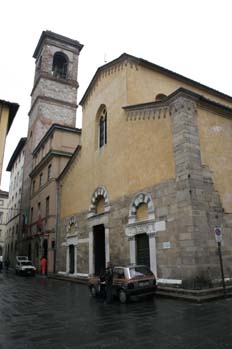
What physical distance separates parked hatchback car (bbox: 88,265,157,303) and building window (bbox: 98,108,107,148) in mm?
9760

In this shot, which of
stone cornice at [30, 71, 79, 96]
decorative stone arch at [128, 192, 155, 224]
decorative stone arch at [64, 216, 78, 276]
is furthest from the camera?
stone cornice at [30, 71, 79, 96]

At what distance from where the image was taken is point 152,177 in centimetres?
1341

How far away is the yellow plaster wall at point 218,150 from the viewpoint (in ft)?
40.7

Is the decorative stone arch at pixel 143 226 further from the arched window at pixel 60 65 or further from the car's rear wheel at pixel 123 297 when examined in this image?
the arched window at pixel 60 65

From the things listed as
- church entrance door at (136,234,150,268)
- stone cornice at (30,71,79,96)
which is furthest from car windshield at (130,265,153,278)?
stone cornice at (30,71,79,96)

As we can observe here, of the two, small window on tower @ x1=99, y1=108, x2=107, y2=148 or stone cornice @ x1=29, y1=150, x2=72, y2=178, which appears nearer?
small window on tower @ x1=99, y1=108, x2=107, y2=148

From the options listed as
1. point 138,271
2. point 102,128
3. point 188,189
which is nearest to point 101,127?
point 102,128

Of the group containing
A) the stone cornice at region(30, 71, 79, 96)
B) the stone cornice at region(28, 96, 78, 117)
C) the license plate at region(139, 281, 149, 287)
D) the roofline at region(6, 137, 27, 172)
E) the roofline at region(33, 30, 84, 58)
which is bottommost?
the license plate at region(139, 281, 149, 287)

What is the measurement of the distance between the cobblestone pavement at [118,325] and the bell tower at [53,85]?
87.1ft

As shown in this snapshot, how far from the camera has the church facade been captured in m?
11.3

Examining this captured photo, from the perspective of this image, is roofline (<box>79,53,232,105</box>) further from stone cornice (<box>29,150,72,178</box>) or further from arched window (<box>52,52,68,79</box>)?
arched window (<box>52,52,68,79</box>)

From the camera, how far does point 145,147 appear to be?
560 inches

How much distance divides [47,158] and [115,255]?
14.8 m

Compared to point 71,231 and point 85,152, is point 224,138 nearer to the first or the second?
point 85,152
